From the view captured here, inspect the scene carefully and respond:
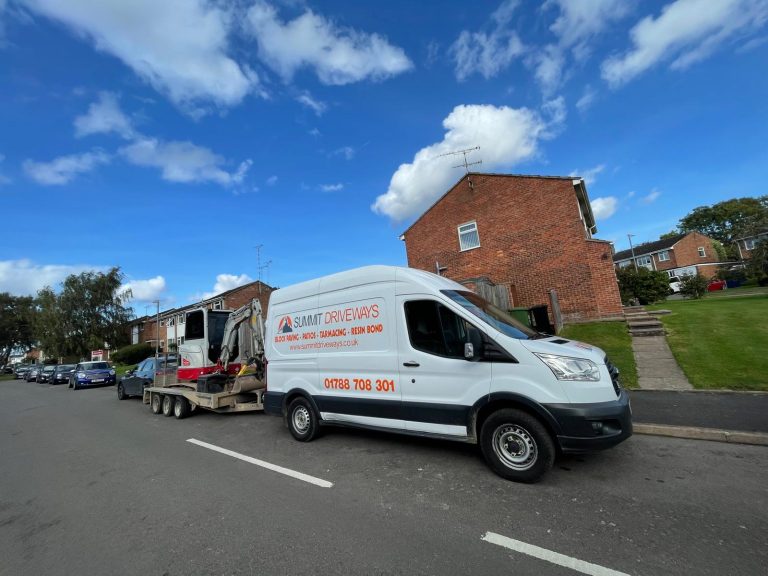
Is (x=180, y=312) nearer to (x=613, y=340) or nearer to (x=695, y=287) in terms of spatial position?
(x=613, y=340)

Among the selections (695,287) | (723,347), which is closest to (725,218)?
(695,287)

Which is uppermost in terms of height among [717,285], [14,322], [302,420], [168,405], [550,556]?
[14,322]

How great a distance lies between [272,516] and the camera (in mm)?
3803

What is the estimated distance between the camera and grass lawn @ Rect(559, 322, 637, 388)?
8.86 m

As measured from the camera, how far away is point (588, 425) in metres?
3.84

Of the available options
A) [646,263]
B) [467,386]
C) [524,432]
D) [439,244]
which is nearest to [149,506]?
[467,386]

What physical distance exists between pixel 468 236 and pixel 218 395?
13.3 meters

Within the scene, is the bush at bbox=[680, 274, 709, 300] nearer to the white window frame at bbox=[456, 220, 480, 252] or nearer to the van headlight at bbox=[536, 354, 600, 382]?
the white window frame at bbox=[456, 220, 480, 252]

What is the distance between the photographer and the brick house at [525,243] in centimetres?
1477

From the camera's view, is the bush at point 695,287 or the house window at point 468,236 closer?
the house window at point 468,236

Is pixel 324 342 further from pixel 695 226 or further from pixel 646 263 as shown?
pixel 695 226

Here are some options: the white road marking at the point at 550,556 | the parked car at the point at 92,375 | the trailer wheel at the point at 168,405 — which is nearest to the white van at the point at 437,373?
the white road marking at the point at 550,556

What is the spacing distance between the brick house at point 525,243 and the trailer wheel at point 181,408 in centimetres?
980

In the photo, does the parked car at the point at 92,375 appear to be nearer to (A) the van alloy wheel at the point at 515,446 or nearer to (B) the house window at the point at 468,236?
(B) the house window at the point at 468,236
